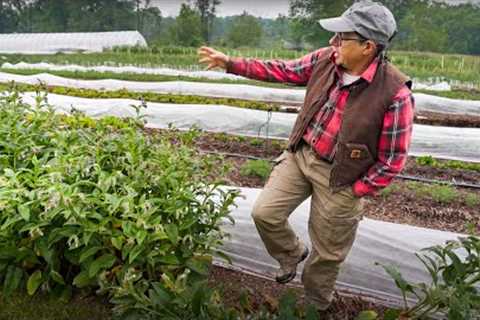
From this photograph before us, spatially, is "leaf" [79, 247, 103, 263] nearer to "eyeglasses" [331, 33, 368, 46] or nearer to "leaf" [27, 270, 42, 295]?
"leaf" [27, 270, 42, 295]

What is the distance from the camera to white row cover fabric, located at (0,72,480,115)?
31.3 ft

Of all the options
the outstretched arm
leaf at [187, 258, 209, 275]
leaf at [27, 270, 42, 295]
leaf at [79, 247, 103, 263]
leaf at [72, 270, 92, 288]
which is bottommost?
leaf at [27, 270, 42, 295]

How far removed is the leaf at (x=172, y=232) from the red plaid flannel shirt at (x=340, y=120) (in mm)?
763

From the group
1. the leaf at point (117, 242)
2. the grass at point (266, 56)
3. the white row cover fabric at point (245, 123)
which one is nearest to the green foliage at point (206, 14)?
the grass at point (266, 56)

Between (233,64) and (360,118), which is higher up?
(233,64)

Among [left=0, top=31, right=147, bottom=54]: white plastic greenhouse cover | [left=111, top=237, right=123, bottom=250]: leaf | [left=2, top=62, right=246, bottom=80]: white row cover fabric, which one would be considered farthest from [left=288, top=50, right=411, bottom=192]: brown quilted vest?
[left=0, top=31, right=147, bottom=54]: white plastic greenhouse cover

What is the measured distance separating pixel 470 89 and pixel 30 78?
10.9 m

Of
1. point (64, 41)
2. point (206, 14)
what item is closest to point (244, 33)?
point (206, 14)

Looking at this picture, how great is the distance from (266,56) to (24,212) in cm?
1973

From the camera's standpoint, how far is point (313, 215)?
268cm

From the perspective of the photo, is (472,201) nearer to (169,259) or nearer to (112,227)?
(169,259)

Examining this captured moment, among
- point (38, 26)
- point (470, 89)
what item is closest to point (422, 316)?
point (470, 89)

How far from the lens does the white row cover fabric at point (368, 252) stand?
3.10 m

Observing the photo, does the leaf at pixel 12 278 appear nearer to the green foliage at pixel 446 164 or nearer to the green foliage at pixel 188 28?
the green foliage at pixel 446 164
